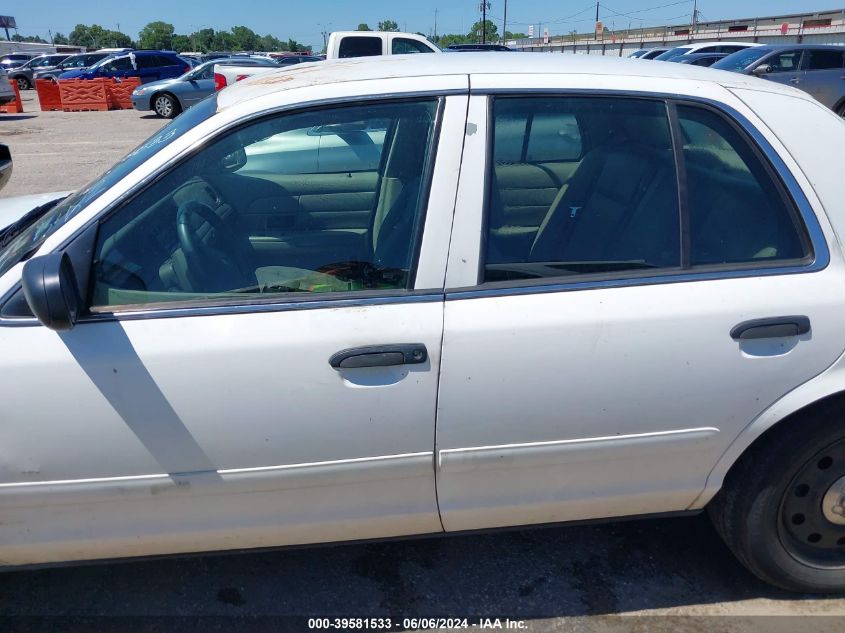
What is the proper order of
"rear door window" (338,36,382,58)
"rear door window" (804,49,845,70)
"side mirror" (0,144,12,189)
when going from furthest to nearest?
"rear door window" (804,49,845,70) < "rear door window" (338,36,382,58) < "side mirror" (0,144,12,189)

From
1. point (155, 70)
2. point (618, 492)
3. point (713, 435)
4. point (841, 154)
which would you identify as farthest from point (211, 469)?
point (155, 70)

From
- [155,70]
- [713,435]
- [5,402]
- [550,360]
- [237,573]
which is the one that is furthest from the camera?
[155,70]

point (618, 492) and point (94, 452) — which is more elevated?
point (94, 452)

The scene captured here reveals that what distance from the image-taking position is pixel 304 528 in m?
2.21

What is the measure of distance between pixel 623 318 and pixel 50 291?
5.09ft

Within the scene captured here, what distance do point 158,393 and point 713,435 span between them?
1652mm

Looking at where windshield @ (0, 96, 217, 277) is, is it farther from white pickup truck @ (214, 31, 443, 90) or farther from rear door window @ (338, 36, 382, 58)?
rear door window @ (338, 36, 382, 58)

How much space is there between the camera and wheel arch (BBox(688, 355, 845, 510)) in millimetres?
2154

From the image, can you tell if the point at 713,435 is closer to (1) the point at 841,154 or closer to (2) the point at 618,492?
(2) the point at 618,492

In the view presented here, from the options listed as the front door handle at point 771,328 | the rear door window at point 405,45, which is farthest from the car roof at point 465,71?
the rear door window at point 405,45

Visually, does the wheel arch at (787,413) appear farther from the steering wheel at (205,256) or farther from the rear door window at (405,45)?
the rear door window at (405,45)

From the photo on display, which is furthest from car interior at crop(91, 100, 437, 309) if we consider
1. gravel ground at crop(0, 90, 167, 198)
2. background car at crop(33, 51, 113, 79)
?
background car at crop(33, 51, 113, 79)

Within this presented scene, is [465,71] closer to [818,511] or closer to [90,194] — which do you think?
[90,194]

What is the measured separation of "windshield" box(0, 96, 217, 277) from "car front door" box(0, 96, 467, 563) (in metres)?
0.14
